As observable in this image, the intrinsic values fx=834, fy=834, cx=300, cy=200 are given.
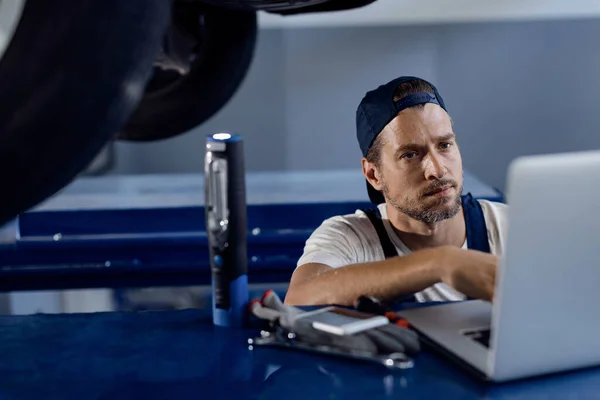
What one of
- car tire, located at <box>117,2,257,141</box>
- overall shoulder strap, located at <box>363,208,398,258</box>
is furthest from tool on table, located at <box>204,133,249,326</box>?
car tire, located at <box>117,2,257,141</box>

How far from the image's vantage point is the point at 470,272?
43.4 inches

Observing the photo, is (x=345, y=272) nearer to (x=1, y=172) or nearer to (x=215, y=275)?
(x=215, y=275)

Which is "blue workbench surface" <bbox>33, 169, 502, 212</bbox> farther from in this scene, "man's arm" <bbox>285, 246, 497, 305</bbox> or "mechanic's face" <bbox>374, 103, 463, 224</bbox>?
"man's arm" <bbox>285, 246, 497, 305</bbox>

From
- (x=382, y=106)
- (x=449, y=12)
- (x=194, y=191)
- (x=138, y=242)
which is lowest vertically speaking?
(x=138, y=242)

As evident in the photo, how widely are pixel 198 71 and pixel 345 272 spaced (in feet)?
4.10

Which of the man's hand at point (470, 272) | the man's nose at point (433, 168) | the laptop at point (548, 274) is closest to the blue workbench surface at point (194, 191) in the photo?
the man's nose at point (433, 168)

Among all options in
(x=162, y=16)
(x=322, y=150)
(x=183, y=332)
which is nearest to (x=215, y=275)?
(x=183, y=332)

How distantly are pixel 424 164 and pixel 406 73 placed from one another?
2051mm

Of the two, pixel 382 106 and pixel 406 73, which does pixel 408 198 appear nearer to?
pixel 382 106

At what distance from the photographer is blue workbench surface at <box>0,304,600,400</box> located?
919 mm

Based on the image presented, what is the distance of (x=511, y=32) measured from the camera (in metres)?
3.56

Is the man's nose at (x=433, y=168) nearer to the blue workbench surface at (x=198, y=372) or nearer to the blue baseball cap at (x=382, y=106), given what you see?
the blue baseball cap at (x=382, y=106)

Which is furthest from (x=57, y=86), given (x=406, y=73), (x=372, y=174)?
(x=406, y=73)

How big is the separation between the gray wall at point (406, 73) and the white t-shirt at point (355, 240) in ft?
6.18
